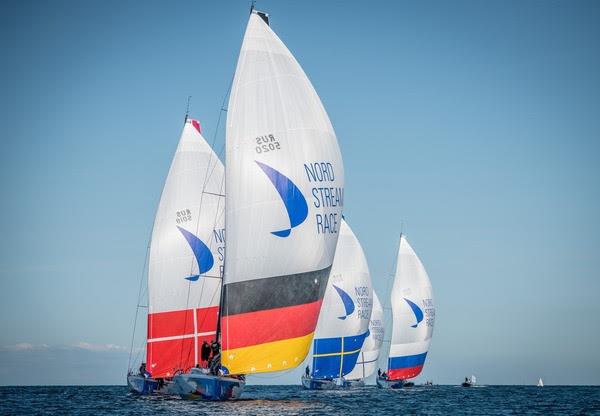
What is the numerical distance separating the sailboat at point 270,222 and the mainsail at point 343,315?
27.3 metres

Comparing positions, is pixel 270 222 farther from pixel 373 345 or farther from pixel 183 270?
pixel 373 345

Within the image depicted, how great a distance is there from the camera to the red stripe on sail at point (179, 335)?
49031 mm

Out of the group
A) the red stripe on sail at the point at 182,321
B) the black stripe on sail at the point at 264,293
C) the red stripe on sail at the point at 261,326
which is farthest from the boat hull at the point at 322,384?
the black stripe on sail at the point at 264,293

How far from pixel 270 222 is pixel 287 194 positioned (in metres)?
1.29

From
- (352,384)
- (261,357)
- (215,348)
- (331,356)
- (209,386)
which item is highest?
(331,356)

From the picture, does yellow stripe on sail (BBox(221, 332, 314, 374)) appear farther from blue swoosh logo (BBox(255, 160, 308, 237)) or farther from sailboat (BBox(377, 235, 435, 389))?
sailboat (BBox(377, 235, 435, 389))

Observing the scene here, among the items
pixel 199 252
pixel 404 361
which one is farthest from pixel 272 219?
pixel 404 361

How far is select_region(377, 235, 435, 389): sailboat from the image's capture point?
7750cm

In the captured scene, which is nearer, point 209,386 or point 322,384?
point 209,386

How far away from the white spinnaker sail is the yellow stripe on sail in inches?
1662

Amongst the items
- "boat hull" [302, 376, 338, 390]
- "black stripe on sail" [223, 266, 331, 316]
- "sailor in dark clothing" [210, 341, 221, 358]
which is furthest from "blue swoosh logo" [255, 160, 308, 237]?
"boat hull" [302, 376, 338, 390]

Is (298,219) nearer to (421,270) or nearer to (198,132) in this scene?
(198,132)

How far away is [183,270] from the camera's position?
4859 centimetres

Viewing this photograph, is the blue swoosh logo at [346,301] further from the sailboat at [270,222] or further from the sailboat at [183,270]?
the sailboat at [270,222]
